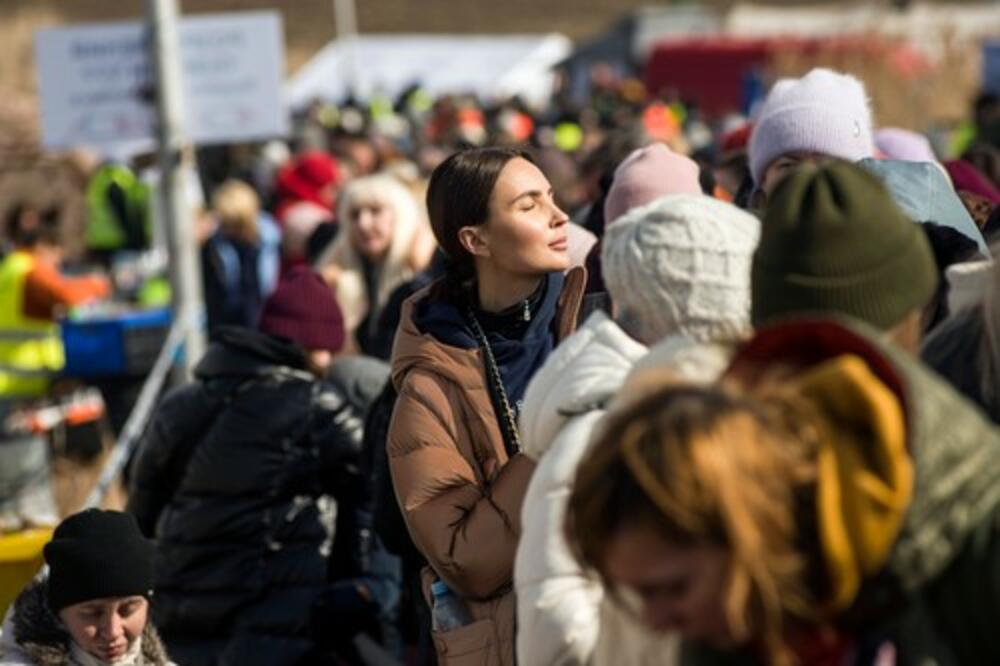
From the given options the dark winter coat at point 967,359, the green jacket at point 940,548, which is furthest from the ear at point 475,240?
the green jacket at point 940,548

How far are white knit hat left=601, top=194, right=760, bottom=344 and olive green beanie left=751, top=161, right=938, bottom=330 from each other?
1.58ft

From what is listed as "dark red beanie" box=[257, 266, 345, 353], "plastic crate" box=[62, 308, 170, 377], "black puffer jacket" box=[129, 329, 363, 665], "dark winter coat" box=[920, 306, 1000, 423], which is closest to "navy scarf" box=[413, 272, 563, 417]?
"dark winter coat" box=[920, 306, 1000, 423]

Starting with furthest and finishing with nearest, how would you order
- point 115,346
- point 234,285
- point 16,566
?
1. point 234,285
2. point 115,346
3. point 16,566

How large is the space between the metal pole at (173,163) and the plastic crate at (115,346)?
0.90 m

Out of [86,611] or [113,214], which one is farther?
[113,214]

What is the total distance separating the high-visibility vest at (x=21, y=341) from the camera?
1268cm

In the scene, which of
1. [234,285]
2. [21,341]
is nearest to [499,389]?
[21,341]

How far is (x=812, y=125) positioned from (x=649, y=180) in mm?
430

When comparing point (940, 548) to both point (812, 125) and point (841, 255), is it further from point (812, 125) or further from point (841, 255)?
point (812, 125)

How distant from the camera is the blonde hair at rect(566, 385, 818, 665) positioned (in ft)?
8.11

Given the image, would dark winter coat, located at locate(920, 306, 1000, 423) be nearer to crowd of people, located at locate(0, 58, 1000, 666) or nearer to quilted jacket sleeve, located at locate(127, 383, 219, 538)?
crowd of people, located at locate(0, 58, 1000, 666)

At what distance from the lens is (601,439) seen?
262cm

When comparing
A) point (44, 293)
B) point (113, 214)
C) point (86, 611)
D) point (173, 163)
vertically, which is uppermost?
point (86, 611)

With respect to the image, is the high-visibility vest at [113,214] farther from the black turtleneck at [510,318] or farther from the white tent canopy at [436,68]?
the white tent canopy at [436,68]
